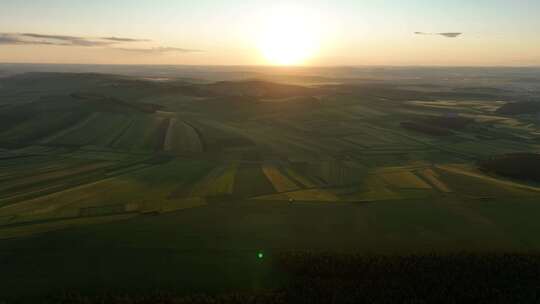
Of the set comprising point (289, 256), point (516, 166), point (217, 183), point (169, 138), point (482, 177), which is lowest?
point (289, 256)

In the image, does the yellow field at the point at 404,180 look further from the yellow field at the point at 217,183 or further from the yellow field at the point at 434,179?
the yellow field at the point at 217,183

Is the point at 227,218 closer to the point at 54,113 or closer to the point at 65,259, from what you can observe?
the point at 65,259

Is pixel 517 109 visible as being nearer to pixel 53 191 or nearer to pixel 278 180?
pixel 278 180

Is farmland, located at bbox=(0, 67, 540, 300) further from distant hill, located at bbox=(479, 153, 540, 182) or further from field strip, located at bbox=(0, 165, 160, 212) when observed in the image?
distant hill, located at bbox=(479, 153, 540, 182)

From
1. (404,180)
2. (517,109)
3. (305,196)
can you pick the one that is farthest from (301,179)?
(517,109)

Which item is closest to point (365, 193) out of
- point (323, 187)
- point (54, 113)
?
point (323, 187)

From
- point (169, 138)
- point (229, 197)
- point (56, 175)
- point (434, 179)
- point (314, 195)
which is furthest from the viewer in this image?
point (169, 138)

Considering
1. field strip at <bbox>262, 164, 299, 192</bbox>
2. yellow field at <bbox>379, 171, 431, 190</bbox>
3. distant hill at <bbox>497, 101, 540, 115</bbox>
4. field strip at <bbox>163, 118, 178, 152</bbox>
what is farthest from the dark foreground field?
distant hill at <bbox>497, 101, 540, 115</bbox>
